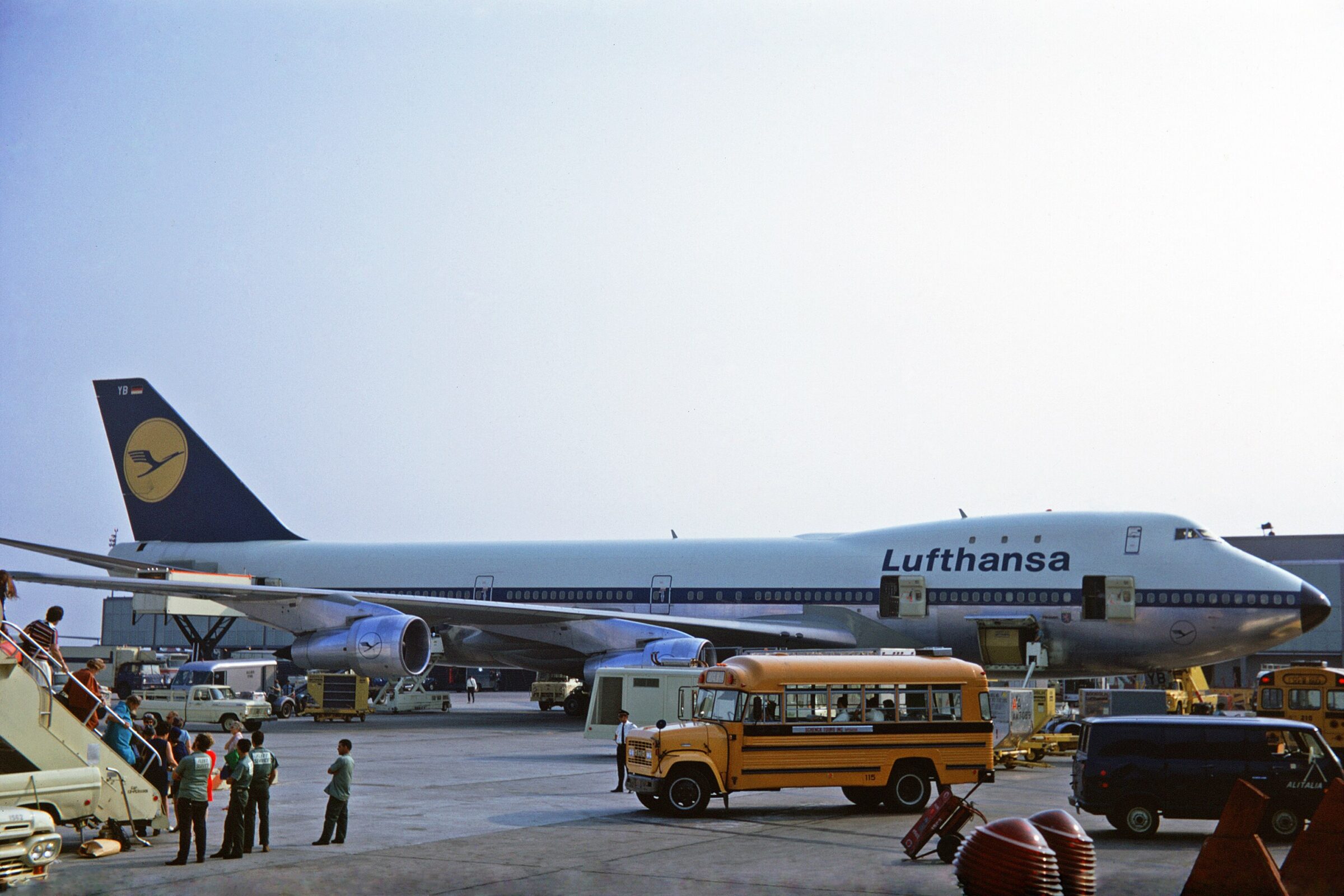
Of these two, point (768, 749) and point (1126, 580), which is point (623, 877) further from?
point (1126, 580)

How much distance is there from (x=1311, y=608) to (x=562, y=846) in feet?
74.0

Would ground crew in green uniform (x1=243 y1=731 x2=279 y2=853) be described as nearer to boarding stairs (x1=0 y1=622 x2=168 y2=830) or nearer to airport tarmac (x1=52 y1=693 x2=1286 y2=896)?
airport tarmac (x1=52 y1=693 x2=1286 y2=896)

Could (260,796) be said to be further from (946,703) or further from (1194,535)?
(1194,535)

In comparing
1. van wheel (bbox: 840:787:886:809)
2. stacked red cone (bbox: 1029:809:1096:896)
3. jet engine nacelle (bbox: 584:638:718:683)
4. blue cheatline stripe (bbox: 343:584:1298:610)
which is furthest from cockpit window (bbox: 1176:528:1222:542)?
stacked red cone (bbox: 1029:809:1096:896)

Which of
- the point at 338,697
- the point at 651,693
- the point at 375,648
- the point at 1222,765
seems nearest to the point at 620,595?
the point at 375,648

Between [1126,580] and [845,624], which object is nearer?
[1126,580]

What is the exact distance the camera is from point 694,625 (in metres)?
32.7

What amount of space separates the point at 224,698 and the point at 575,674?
9804mm

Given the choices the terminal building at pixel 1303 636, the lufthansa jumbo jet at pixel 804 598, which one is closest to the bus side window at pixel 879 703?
the lufthansa jumbo jet at pixel 804 598

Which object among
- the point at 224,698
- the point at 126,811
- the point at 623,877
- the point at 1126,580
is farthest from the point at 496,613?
the point at 623,877

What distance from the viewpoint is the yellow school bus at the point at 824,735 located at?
1673 cm

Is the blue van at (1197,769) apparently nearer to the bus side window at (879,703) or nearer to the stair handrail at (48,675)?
the bus side window at (879,703)

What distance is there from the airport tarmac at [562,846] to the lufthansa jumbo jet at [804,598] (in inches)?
336

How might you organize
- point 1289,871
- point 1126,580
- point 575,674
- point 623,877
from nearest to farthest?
point 1289,871
point 623,877
point 1126,580
point 575,674
